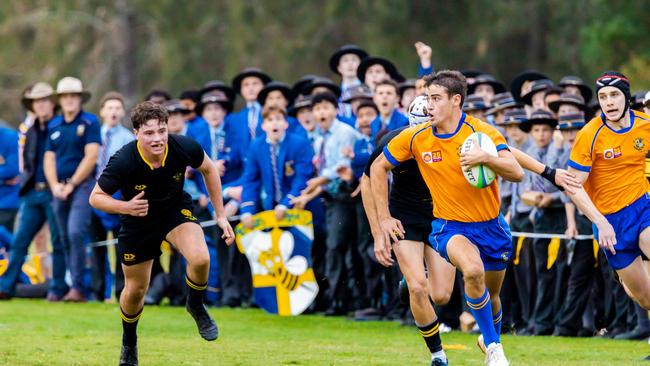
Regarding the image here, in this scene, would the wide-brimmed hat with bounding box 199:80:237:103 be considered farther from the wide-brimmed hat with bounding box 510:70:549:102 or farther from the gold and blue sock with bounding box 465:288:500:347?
the gold and blue sock with bounding box 465:288:500:347

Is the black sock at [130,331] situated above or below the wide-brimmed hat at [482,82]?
below

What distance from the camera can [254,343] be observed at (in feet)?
41.2

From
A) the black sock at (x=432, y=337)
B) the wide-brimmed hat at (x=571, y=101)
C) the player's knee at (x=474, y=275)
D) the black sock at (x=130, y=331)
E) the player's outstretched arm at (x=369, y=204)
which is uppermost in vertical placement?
the wide-brimmed hat at (x=571, y=101)

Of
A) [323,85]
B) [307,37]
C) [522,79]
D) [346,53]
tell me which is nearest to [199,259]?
[323,85]

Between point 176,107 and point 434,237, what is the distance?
7.24 meters

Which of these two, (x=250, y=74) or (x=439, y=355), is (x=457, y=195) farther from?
Answer: (x=250, y=74)

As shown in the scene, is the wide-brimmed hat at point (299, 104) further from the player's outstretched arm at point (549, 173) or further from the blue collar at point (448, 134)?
the player's outstretched arm at point (549, 173)

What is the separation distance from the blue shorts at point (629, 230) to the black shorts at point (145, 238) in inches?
140

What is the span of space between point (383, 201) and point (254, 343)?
277cm

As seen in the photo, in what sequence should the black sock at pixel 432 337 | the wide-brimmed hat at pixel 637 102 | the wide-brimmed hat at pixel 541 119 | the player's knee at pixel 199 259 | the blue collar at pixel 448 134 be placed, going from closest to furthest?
1. the blue collar at pixel 448 134
2. the black sock at pixel 432 337
3. the player's knee at pixel 199 259
4. the wide-brimmed hat at pixel 637 102
5. the wide-brimmed hat at pixel 541 119

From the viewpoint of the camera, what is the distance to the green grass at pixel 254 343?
36.6 feet

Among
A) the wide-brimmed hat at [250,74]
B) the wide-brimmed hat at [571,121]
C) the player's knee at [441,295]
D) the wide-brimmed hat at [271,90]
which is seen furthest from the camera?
the wide-brimmed hat at [250,74]

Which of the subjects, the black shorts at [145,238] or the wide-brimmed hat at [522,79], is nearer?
the black shorts at [145,238]

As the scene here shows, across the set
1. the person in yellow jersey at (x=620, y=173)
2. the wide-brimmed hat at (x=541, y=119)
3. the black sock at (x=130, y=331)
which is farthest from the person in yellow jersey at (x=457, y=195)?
the wide-brimmed hat at (x=541, y=119)
